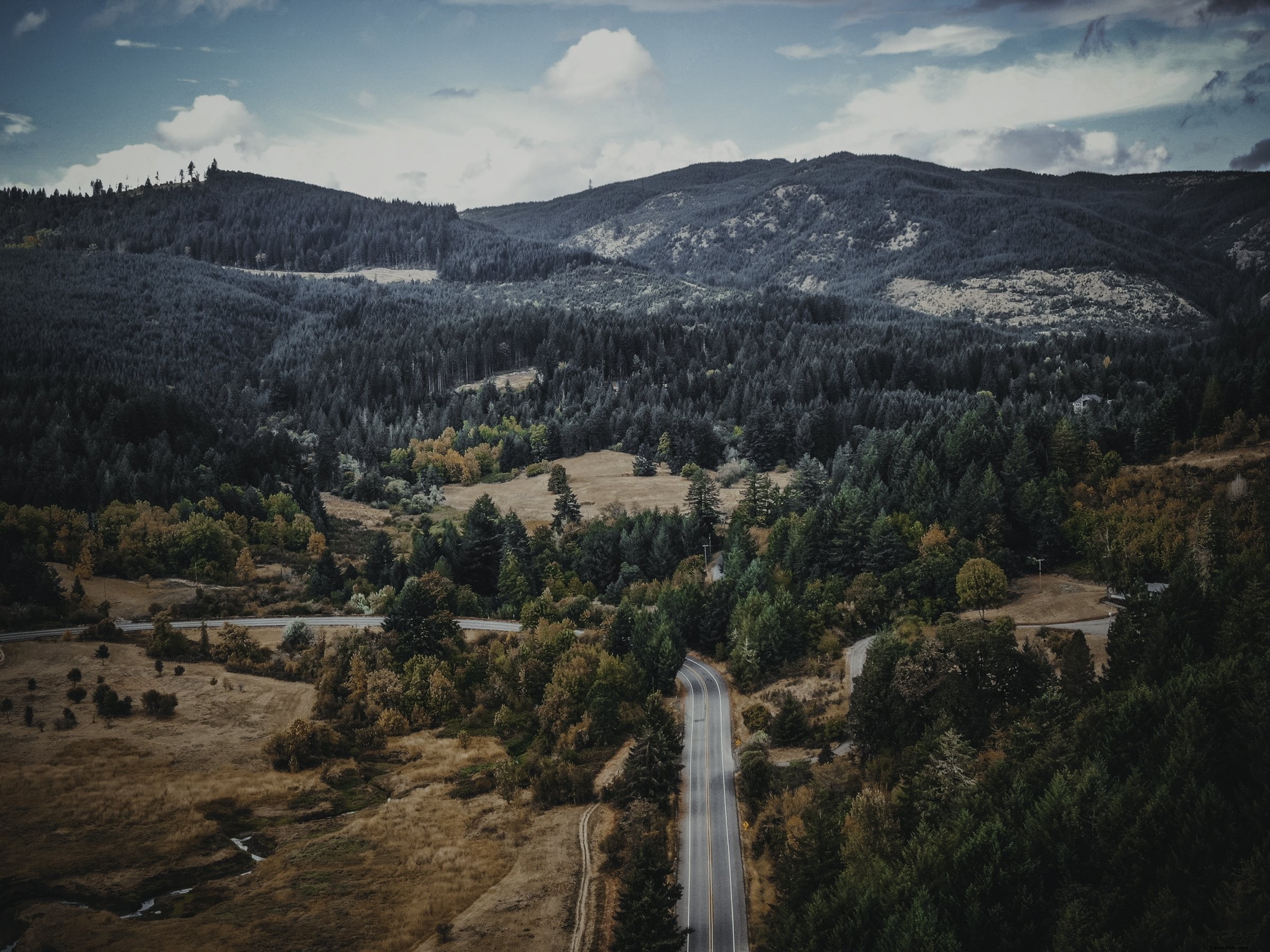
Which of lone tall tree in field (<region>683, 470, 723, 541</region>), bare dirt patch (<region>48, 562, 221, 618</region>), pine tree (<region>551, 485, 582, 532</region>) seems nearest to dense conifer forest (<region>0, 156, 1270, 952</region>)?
lone tall tree in field (<region>683, 470, 723, 541</region>)

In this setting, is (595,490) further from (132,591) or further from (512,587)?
(132,591)

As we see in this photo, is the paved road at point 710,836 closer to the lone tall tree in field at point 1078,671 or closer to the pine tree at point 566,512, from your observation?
the lone tall tree in field at point 1078,671

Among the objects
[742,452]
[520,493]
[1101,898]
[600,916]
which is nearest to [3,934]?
[600,916]

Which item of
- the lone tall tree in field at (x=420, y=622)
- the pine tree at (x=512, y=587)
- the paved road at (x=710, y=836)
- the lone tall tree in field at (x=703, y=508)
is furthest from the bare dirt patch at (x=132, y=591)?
the paved road at (x=710, y=836)

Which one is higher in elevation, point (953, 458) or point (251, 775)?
point (953, 458)

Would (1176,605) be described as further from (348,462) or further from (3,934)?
(348,462)

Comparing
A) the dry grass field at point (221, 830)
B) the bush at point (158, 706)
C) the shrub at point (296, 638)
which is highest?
the shrub at point (296, 638)
